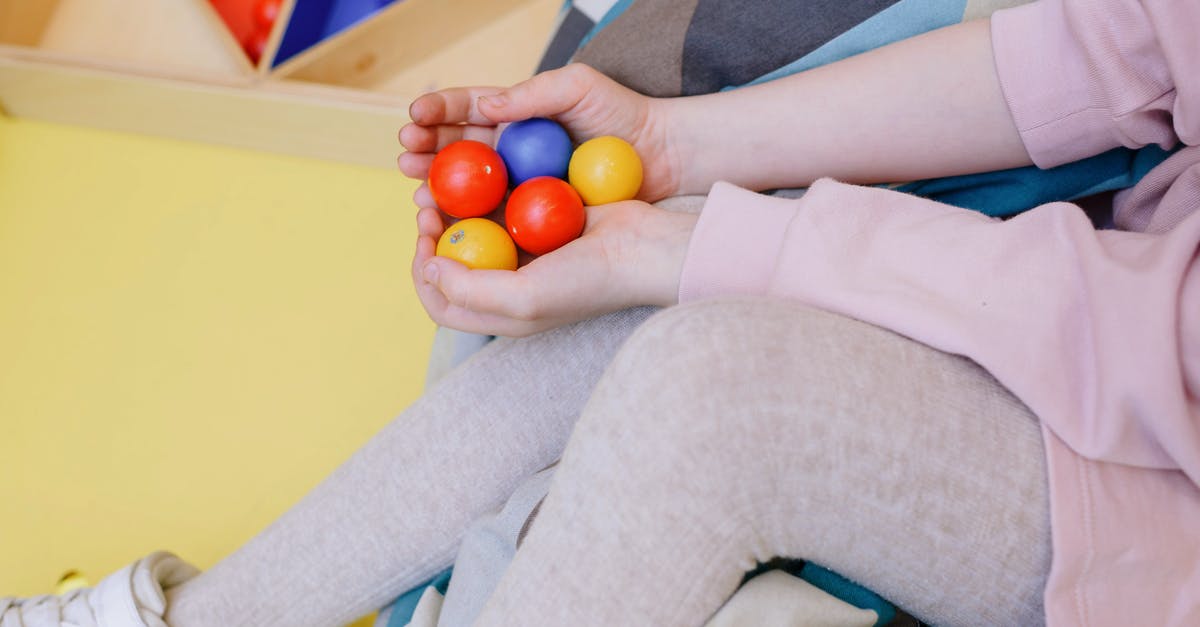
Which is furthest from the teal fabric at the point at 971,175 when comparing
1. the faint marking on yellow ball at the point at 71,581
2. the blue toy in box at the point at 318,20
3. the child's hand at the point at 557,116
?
the blue toy in box at the point at 318,20

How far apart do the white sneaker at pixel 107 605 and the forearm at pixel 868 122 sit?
594 mm

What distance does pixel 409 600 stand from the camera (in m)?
0.85

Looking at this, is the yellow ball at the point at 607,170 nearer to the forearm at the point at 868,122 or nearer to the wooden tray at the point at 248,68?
the forearm at the point at 868,122

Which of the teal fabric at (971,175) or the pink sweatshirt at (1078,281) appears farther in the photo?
the teal fabric at (971,175)

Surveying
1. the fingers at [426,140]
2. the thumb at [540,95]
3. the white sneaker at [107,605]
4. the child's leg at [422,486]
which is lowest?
the white sneaker at [107,605]

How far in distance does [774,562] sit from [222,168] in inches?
44.1

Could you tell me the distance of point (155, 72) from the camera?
1399 mm

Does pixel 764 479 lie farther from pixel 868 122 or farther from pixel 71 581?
pixel 71 581

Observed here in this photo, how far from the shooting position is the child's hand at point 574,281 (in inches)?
28.5

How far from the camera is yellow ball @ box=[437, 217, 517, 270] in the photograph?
82cm

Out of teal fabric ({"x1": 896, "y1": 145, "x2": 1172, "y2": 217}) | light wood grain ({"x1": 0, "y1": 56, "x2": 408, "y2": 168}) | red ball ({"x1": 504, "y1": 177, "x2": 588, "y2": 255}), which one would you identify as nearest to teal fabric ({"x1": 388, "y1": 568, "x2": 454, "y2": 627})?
red ball ({"x1": 504, "y1": 177, "x2": 588, "y2": 255})

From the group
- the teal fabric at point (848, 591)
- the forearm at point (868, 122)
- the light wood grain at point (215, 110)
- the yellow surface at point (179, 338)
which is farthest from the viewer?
the light wood grain at point (215, 110)

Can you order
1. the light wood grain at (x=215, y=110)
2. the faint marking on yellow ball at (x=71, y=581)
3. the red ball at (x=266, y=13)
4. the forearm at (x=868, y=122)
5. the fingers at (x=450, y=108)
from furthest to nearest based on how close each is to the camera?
1. the red ball at (x=266, y=13)
2. the light wood grain at (x=215, y=110)
3. the faint marking on yellow ball at (x=71, y=581)
4. the fingers at (x=450, y=108)
5. the forearm at (x=868, y=122)

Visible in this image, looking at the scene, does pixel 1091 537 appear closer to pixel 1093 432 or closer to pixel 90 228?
pixel 1093 432
